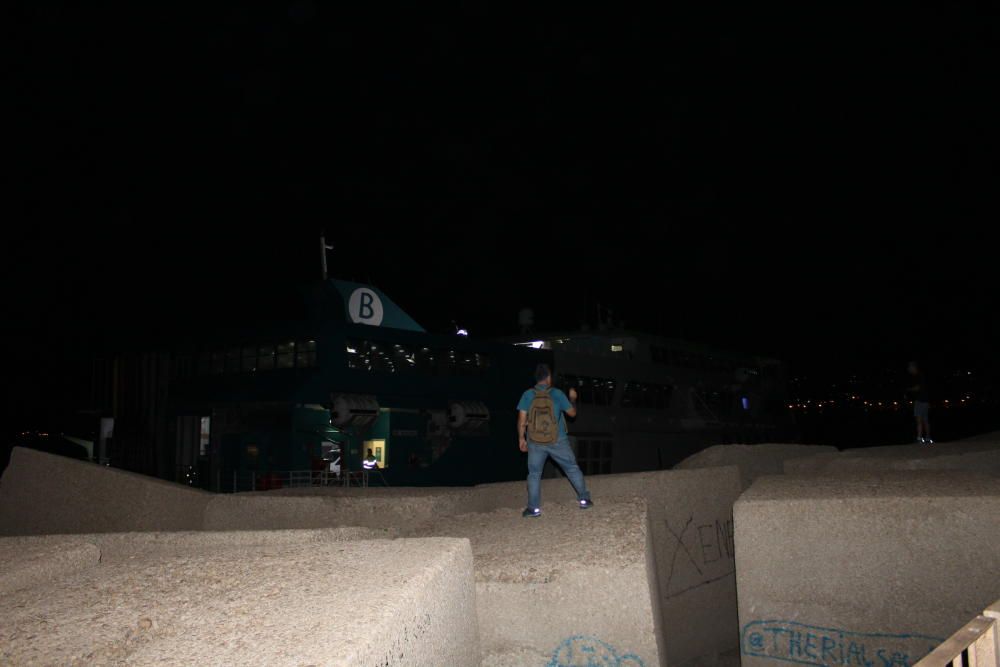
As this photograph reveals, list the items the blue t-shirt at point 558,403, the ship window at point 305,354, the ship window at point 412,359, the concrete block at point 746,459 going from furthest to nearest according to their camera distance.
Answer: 1. the ship window at point 412,359
2. the ship window at point 305,354
3. the concrete block at point 746,459
4. the blue t-shirt at point 558,403

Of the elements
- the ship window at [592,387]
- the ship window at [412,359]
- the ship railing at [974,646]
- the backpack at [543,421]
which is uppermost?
the ship window at [412,359]

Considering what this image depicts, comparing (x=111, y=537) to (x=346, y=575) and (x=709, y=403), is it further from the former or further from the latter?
(x=709, y=403)

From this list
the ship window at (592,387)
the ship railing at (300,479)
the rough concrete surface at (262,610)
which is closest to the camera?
the rough concrete surface at (262,610)

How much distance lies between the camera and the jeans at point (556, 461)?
5.70 m

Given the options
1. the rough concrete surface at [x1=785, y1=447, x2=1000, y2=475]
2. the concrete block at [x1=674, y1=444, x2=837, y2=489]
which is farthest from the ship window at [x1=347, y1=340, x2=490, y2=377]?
the rough concrete surface at [x1=785, y1=447, x2=1000, y2=475]

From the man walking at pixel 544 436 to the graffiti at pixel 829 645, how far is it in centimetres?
165

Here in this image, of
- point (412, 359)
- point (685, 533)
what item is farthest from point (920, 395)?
point (412, 359)

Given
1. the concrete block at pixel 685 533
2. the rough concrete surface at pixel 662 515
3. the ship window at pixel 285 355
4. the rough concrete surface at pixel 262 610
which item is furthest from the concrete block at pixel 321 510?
the ship window at pixel 285 355

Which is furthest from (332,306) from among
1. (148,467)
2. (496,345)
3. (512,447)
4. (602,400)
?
(602,400)

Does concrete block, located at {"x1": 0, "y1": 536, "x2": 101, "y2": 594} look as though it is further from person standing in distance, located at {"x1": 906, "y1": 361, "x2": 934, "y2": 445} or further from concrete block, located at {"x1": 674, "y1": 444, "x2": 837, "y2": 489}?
person standing in distance, located at {"x1": 906, "y1": 361, "x2": 934, "y2": 445}

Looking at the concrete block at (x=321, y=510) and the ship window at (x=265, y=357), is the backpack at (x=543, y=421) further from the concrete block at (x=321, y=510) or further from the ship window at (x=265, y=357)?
the ship window at (x=265, y=357)

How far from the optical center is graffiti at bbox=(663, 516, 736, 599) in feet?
19.6

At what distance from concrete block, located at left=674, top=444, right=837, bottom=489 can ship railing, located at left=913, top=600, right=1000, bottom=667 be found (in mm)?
6149

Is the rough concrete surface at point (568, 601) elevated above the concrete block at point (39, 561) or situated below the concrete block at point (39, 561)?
below
